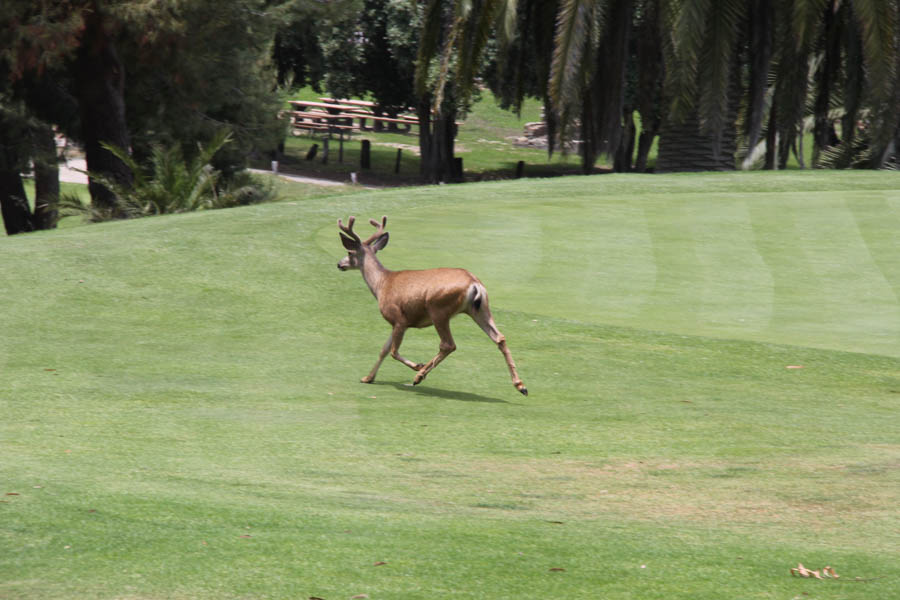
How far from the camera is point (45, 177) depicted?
33031 mm

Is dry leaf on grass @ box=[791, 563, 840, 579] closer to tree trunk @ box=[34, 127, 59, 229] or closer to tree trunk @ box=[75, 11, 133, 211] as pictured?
tree trunk @ box=[75, 11, 133, 211]

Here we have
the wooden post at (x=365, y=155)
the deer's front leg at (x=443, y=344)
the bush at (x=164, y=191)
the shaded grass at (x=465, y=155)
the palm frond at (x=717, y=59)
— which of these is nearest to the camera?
the deer's front leg at (x=443, y=344)

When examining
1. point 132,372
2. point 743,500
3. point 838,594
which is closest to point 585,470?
point 743,500

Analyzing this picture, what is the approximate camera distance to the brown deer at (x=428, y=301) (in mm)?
9898

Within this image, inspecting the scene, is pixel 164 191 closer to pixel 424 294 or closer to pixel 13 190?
pixel 13 190

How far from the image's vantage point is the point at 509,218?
61.4 ft

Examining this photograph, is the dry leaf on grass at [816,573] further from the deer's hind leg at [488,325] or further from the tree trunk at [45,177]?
the tree trunk at [45,177]

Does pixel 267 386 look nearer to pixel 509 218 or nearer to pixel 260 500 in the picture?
pixel 260 500

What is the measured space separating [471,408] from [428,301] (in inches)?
39.4

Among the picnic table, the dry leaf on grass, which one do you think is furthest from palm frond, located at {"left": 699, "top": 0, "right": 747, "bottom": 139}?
the picnic table

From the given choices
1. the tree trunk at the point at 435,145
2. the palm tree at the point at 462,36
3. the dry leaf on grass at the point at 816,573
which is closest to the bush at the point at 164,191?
the palm tree at the point at 462,36

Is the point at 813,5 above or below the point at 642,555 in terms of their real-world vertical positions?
above

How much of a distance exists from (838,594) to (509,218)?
13.7 m

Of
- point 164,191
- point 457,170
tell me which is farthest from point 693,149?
point 457,170
